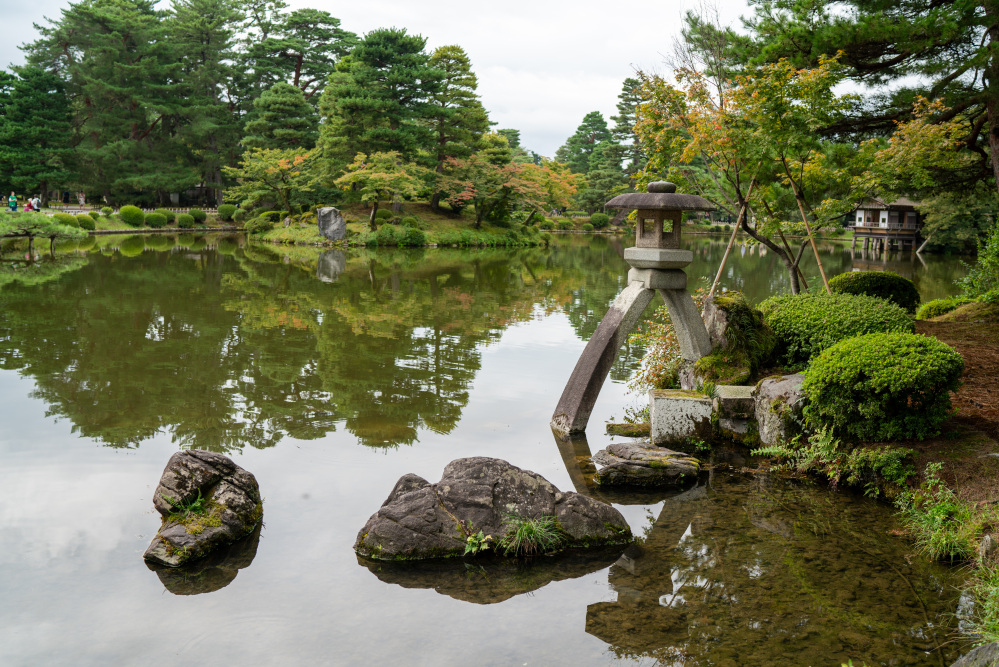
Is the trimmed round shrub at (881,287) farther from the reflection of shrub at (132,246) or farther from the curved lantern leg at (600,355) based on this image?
the reflection of shrub at (132,246)

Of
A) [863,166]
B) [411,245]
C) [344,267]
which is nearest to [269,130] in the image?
[411,245]

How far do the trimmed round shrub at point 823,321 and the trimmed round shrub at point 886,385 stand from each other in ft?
4.13

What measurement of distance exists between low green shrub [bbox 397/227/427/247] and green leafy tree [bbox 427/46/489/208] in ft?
15.6

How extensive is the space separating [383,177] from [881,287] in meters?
23.2

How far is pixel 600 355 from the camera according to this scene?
7199mm

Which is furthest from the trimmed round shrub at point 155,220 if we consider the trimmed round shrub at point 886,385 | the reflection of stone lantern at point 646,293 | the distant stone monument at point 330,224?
the trimmed round shrub at point 886,385

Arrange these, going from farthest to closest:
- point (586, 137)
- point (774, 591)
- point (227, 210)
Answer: point (586, 137)
point (227, 210)
point (774, 591)

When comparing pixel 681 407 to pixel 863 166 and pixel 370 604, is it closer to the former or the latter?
pixel 370 604

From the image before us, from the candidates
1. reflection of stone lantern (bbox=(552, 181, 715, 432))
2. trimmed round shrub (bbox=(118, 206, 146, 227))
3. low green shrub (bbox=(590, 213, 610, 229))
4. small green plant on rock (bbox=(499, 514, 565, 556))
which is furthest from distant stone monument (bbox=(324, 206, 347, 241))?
small green plant on rock (bbox=(499, 514, 565, 556))

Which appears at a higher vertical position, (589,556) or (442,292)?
(442,292)

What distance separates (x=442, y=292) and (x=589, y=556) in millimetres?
13430

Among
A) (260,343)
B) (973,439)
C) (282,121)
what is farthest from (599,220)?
(973,439)

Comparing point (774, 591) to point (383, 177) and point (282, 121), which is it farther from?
point (282, 121)

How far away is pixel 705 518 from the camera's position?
5398 mm
